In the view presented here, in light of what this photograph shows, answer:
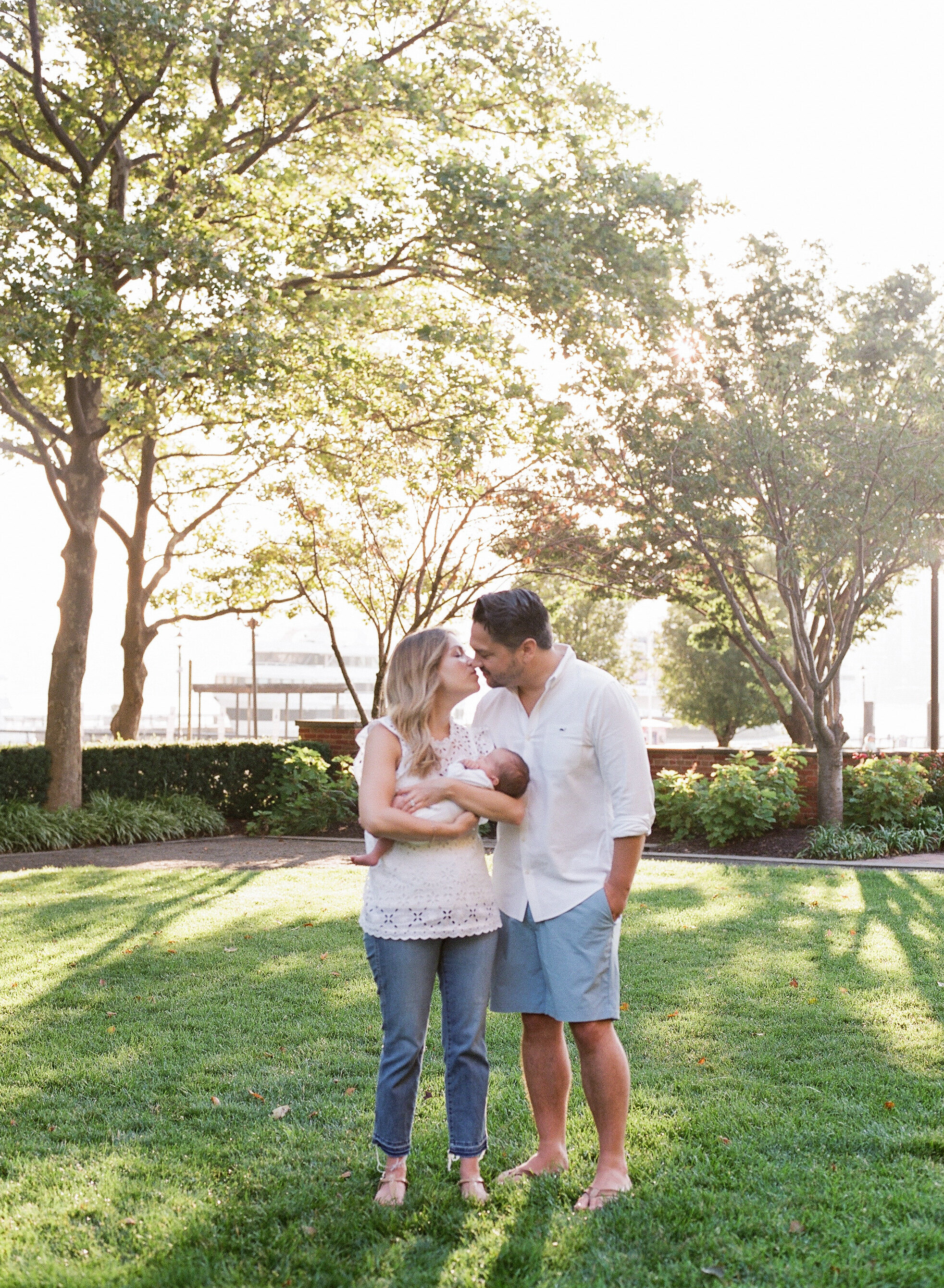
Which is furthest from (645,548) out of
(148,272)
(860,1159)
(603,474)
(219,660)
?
(219,660)

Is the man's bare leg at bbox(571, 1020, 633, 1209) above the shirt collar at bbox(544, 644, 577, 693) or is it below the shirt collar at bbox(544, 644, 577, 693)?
below

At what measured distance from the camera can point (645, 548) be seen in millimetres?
15406

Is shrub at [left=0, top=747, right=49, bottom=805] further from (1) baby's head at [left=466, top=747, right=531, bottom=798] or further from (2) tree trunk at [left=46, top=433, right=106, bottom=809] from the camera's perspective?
(1) baby's head at [left=466, top=747, right=531, bottom=798]

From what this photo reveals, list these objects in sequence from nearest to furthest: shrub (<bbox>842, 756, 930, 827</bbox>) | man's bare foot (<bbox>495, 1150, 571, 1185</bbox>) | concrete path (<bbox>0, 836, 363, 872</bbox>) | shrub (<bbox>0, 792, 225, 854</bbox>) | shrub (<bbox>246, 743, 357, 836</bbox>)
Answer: man's bare foot (<bbox>495, 1150, 571, 1185</bbox>)
concrete path (<bbox>0, 836, 363, 872</bbox>)
shrub (<bbox>842, 756, 930, 827</bbox>)
shrub (<bbox>0, 792, 225, 854</bbox>)
shrub (<bbox>246, 743, 357, 836</bbox>)

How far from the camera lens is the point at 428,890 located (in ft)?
10.6

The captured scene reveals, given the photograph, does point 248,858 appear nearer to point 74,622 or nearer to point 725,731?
point 74,622

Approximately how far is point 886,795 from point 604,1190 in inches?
399

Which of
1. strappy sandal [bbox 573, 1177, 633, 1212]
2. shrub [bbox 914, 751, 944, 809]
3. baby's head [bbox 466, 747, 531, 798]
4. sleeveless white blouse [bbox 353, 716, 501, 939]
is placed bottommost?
strappy sandal [bbox 573, 1177, 633, 1212]

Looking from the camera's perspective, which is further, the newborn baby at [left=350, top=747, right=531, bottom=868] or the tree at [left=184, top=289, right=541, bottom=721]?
the tree at [left=184, top=289, right=541, bottom=721]

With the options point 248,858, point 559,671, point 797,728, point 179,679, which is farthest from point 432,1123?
point 179,679

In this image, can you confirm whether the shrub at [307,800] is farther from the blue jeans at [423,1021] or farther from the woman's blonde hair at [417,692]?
the woman's blonde hair at [417,692]

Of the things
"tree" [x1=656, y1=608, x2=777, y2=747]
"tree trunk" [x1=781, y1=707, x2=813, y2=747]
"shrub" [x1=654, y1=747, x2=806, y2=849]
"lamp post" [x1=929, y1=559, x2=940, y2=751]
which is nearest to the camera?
"shrub" [x1=654, y1=747, x2=806, y2=849]

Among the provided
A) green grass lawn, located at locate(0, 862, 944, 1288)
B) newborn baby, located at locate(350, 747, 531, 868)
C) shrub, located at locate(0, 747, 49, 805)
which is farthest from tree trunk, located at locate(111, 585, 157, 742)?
newborn baby, located at locate(350, 747, 531, 868)

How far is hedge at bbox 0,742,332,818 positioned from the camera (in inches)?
602
